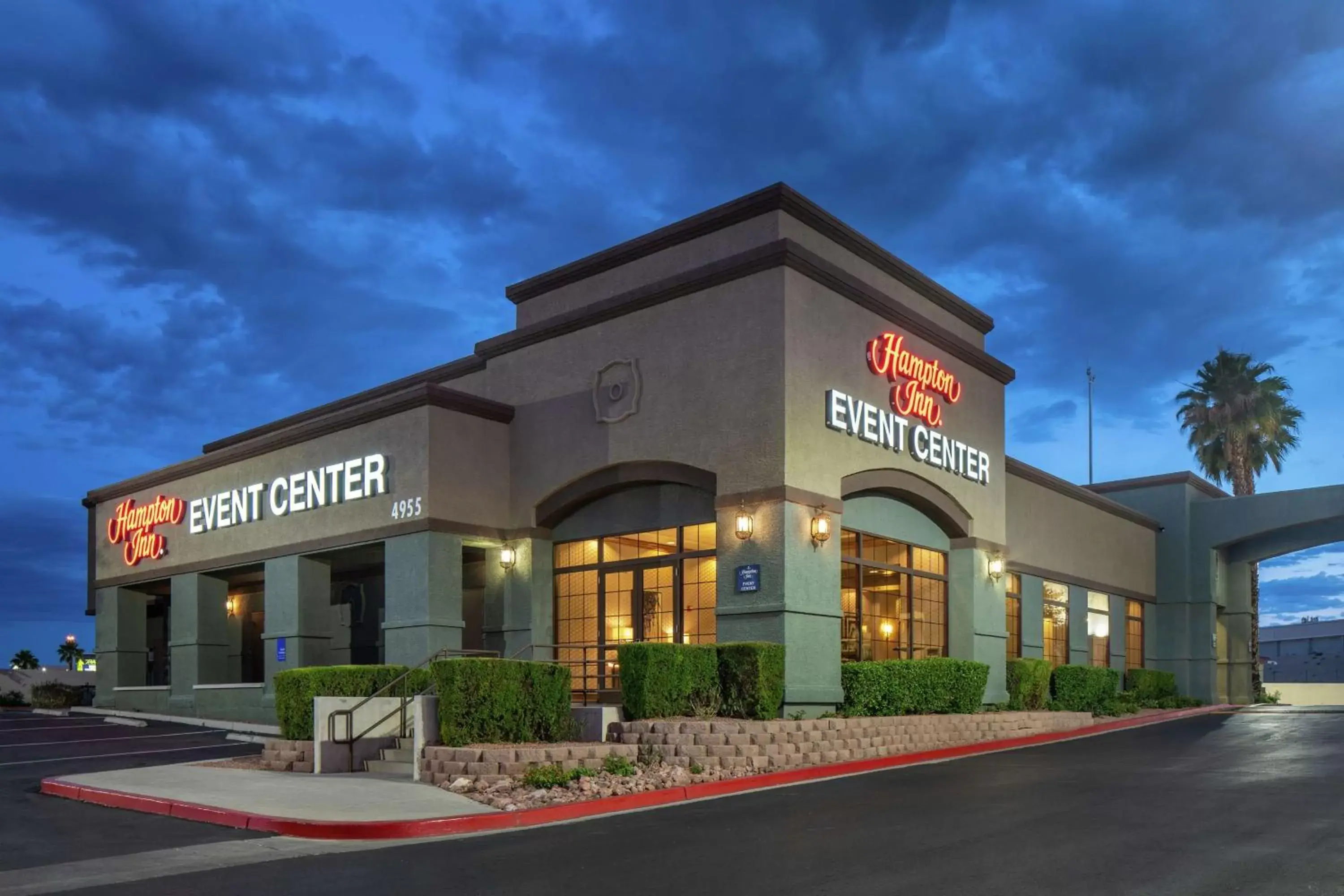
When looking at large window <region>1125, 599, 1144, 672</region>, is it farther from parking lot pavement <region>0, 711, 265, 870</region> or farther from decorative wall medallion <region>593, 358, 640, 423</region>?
parking lot pavement <region>0, 711, 265, 870</region>

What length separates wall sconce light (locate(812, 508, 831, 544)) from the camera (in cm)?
2225

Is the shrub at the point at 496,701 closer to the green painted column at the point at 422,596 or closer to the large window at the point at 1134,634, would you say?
the green painted column at the point at 422,596

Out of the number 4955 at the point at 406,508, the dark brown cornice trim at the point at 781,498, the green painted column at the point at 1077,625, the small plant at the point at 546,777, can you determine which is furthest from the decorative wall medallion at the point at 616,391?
the green painted column at the point at 1077,625

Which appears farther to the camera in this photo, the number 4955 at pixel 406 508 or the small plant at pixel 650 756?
the number 4955 at pixel 406 508

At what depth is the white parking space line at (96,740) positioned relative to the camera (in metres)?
25.8

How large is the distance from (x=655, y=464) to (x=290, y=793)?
1015 centimetres

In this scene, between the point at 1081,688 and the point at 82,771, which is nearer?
the point at 82,771

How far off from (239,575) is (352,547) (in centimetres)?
759

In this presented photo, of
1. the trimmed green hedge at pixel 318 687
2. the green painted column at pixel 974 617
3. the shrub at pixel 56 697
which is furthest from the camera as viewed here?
the shrub at pixel 56 697

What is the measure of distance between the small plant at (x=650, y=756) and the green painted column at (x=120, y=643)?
22950 millimetres

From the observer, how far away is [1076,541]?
1480 inches

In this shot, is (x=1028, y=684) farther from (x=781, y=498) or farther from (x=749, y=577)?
(x=781, y=498)

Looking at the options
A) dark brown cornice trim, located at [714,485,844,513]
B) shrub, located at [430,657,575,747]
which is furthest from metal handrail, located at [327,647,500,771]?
dark brown cornice trim, located at [714,485,844,513]

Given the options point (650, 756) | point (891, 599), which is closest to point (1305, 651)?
point (891, 599)
